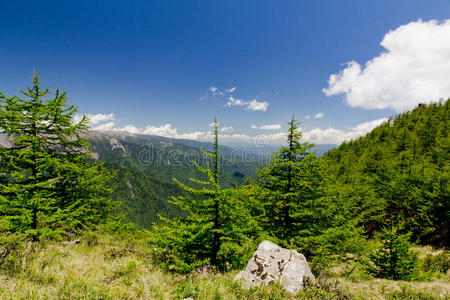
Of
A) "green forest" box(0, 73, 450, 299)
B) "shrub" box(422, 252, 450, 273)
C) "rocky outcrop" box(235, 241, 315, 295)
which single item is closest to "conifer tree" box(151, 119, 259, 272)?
"green forest" box(0, 73, 450, 299)

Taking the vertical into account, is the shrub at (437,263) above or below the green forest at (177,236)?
below

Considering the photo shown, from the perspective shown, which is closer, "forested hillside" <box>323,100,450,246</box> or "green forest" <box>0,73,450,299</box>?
"green forest" <box>0,73,450,299</box>

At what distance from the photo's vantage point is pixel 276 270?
6.21 m

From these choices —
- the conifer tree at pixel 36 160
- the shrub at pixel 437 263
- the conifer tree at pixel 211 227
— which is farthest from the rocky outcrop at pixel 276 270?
the shrub at pixel 437 263

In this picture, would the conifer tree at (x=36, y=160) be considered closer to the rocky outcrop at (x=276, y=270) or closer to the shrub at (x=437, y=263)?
the rocky outcrop at (x=276, y=270)

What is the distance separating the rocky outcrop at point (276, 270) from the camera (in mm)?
5762

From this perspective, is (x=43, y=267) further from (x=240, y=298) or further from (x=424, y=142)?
(x=424, y=142)

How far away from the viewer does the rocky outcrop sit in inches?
227

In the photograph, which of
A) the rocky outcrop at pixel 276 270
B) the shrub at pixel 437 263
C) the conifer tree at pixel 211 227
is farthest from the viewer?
the shrub at pixel 437 263

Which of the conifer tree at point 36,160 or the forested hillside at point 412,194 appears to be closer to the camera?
the conifer tree at point 36,160

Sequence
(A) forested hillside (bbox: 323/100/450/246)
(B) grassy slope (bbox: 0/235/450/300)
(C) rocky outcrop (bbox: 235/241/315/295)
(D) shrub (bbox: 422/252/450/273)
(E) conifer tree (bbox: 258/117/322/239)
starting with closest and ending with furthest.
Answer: (B) grassy slope (bbox: 0/235/450/300) → (C) rocky outcrop (bbox: 235/241/315/295) → (E) conifer tree (bbox: 258/117/322/239) → (D) shrub (bbox: 422/252/450/273) → (A) forested hillside (bbox: 323/100/450/246)

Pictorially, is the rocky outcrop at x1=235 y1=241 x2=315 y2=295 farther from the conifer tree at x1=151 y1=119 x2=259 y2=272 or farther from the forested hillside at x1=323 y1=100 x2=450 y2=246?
the forested hillside at x1=323 y1=100 x2=450 y2=246

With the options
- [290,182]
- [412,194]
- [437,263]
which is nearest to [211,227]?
[290,182]

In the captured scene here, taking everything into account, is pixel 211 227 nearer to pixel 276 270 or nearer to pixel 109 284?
pixel 276 270
